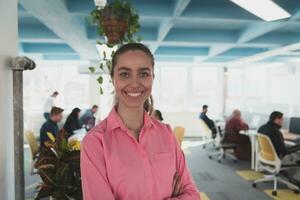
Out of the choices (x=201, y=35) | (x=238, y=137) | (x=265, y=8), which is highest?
(x=201, y=35)

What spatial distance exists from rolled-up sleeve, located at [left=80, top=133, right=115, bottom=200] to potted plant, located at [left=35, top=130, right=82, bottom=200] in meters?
1.16

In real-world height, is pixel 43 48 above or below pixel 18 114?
above

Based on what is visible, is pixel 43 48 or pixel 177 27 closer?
pixel 177 27

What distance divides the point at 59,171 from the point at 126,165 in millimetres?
1237

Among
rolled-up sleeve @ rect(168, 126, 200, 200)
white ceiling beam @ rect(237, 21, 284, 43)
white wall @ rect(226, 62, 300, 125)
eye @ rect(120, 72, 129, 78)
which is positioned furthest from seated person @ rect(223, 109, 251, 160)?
Result: eye @ rect(120, 72, 129, 78)

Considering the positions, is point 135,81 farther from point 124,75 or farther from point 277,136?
Result: point 277,136

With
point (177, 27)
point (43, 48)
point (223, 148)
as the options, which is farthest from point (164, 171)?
point (43, 48)

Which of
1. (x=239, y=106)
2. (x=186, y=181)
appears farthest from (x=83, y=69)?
(x=186, y=181)

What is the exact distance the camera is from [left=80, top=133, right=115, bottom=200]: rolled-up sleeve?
1075mm

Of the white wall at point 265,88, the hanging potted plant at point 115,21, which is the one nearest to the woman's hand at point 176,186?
the hanging potted plant at point 115,21

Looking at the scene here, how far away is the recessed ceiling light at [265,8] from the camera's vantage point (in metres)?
2.88

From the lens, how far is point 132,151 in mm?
1175

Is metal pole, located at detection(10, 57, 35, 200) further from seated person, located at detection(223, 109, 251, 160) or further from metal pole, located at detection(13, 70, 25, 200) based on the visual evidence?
seated person, located at detection(223, 109, 251, 160)

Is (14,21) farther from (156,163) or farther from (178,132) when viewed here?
(178,132)
